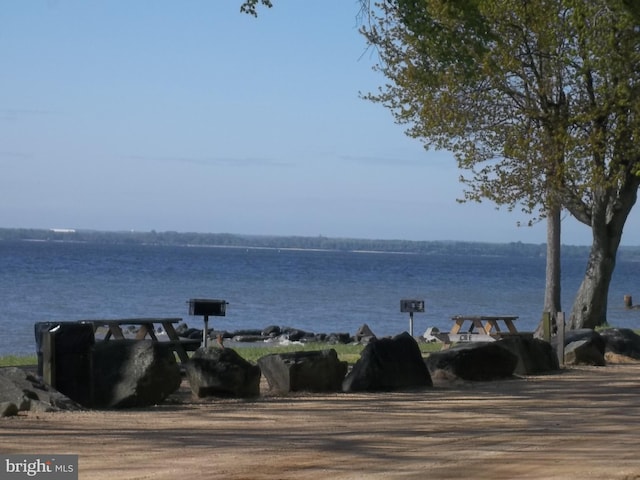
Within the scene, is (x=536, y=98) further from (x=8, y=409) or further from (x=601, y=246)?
(x=8, y=409)

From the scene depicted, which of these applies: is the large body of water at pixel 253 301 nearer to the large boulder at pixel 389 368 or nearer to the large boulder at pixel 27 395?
the large boulder at pixel 389 368

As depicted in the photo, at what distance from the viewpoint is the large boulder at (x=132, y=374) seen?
13523 millimetres

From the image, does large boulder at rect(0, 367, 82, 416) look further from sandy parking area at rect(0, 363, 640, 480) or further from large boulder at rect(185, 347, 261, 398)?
large boulder at rect(185, 347, 261, 398)

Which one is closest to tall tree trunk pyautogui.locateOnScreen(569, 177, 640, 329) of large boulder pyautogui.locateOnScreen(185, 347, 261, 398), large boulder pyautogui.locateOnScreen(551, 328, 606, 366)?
large boulder pyautogui.locateOnScreen(551, 328, 606, 366)

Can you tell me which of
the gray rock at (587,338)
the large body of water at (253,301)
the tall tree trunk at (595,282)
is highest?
the tall tree trunk at (595,282)

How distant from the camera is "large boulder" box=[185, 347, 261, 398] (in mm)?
14406

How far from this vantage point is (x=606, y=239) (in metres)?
26.3

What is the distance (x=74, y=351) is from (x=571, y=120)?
1348 cm

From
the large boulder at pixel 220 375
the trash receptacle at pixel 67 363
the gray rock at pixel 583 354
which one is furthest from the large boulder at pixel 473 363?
the trash receptacle at pixel 67 363

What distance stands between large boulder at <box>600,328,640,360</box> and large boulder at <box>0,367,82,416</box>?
459 inches

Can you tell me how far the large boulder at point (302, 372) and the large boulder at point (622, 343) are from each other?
787 cm

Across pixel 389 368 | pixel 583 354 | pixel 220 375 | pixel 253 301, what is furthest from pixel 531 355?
pixel 253 301

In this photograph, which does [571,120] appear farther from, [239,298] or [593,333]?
[239,298]

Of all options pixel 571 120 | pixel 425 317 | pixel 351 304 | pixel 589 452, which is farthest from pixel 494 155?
pixel 351 304
